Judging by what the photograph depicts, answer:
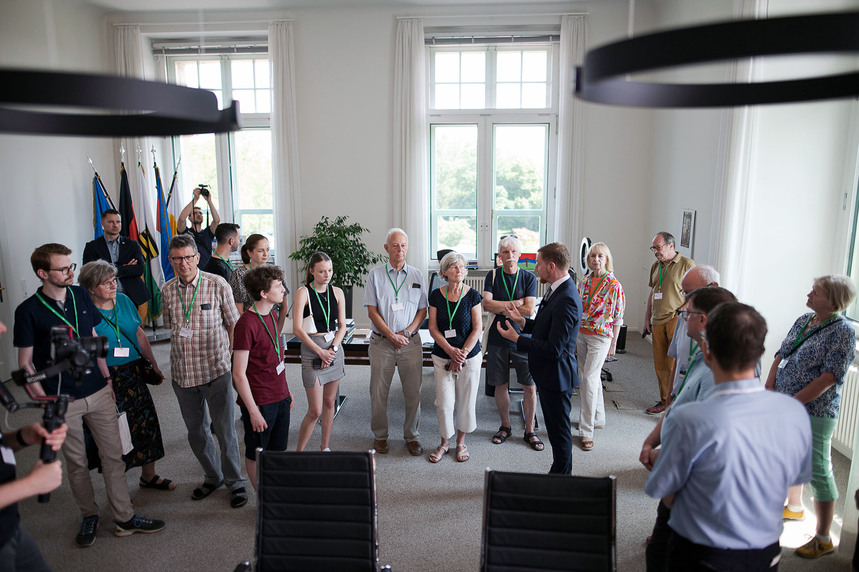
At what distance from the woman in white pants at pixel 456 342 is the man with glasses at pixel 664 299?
1903 millimetres

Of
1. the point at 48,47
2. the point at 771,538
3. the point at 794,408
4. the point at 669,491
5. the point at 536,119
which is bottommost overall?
the point at 771,538

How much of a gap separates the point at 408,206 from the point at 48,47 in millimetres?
4508

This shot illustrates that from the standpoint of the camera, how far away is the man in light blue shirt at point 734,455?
1646mm

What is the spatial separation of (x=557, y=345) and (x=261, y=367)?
1.70 meters

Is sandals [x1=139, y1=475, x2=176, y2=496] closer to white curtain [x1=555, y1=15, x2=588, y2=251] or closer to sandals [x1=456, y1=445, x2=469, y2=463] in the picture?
sandals [x1=456, y1=445, x2=469, y2=463]

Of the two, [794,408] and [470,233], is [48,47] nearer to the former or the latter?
[470,233]

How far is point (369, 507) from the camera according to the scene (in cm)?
219

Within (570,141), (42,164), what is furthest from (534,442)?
(42,164)

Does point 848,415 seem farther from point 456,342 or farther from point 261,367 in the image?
point 261,367

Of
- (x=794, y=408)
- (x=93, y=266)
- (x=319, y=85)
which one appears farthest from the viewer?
(x=319, y=85)

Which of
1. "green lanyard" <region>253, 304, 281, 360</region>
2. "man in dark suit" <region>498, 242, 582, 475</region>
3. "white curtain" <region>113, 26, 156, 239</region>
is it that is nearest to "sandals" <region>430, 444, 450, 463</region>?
"man in dark suit" <region>498, 242, 582, 475</region>

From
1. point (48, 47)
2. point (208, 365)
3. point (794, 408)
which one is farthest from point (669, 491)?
point (48, 47)

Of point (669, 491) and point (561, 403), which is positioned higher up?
point (669, 491)

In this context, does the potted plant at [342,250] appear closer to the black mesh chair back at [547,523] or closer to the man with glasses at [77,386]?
the man with glasses at [77,386]
